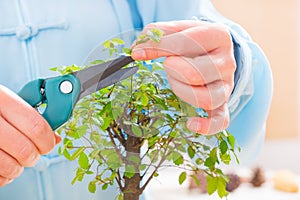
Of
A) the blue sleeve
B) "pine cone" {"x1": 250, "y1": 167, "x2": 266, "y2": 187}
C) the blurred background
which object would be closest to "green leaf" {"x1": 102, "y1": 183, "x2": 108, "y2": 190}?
the blue sleeve

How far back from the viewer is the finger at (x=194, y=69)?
18.6 inches

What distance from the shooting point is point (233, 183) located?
1662mm

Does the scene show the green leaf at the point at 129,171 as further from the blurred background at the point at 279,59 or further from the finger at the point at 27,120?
the blurred background at the point at 279,59

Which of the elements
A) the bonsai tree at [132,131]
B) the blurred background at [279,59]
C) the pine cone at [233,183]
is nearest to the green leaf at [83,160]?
the bonsai tree at [132,131]

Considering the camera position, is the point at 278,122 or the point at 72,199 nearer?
the point at 72,199

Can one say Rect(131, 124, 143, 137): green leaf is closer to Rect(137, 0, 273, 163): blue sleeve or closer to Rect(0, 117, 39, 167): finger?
Rect(0, 117, 39, 167): finger

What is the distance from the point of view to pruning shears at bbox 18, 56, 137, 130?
458mm

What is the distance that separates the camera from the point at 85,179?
523 millimetres

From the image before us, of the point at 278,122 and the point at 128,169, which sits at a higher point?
the point at 128,169

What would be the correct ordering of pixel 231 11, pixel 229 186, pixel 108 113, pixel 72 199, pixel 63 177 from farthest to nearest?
pixel 231 11 → pixel 229 186 → pixel 63 177 → pixel 72 199 → pixel 108 113

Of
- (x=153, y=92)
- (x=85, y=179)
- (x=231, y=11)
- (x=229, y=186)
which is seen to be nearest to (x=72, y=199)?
(x=85, y=179)

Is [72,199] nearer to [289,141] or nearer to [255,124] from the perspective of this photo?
[255,124]

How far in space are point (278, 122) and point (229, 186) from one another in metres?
0.81

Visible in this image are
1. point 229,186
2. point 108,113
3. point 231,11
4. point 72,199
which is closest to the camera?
point 108,113
